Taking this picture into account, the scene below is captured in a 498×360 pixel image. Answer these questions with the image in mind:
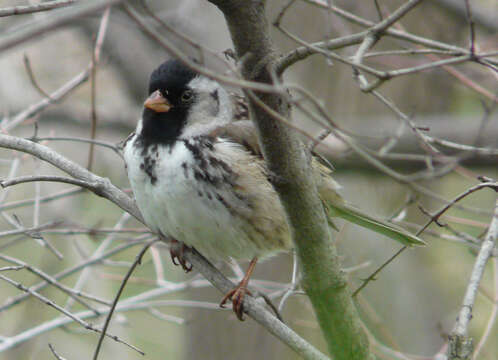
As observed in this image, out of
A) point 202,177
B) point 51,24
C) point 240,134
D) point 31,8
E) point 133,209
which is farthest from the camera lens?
point 240,134

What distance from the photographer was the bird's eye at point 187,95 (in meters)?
3.91

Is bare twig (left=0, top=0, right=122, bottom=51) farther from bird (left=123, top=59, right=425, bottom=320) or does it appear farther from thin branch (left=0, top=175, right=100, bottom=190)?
bird (left=123, top=59, right=425, bottom=320)

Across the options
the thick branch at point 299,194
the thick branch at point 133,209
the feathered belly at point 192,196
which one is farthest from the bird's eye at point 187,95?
the thick branch at point 299,194

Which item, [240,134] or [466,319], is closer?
[466,319]

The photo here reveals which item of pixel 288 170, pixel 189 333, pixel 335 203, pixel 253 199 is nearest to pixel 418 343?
pixel 189 333

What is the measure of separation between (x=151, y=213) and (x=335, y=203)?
4.19 feet

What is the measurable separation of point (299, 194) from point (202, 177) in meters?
0.87

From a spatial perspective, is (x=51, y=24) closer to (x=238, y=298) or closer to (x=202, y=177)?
(x=202, y=177)

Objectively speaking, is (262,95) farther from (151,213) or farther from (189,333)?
(189,333)

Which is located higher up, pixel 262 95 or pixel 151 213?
pixel 262 95

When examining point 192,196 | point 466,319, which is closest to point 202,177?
point 192,196

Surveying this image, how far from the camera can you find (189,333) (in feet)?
24.5

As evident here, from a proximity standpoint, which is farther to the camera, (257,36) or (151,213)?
(151,213)

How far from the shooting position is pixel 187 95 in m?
3.92
